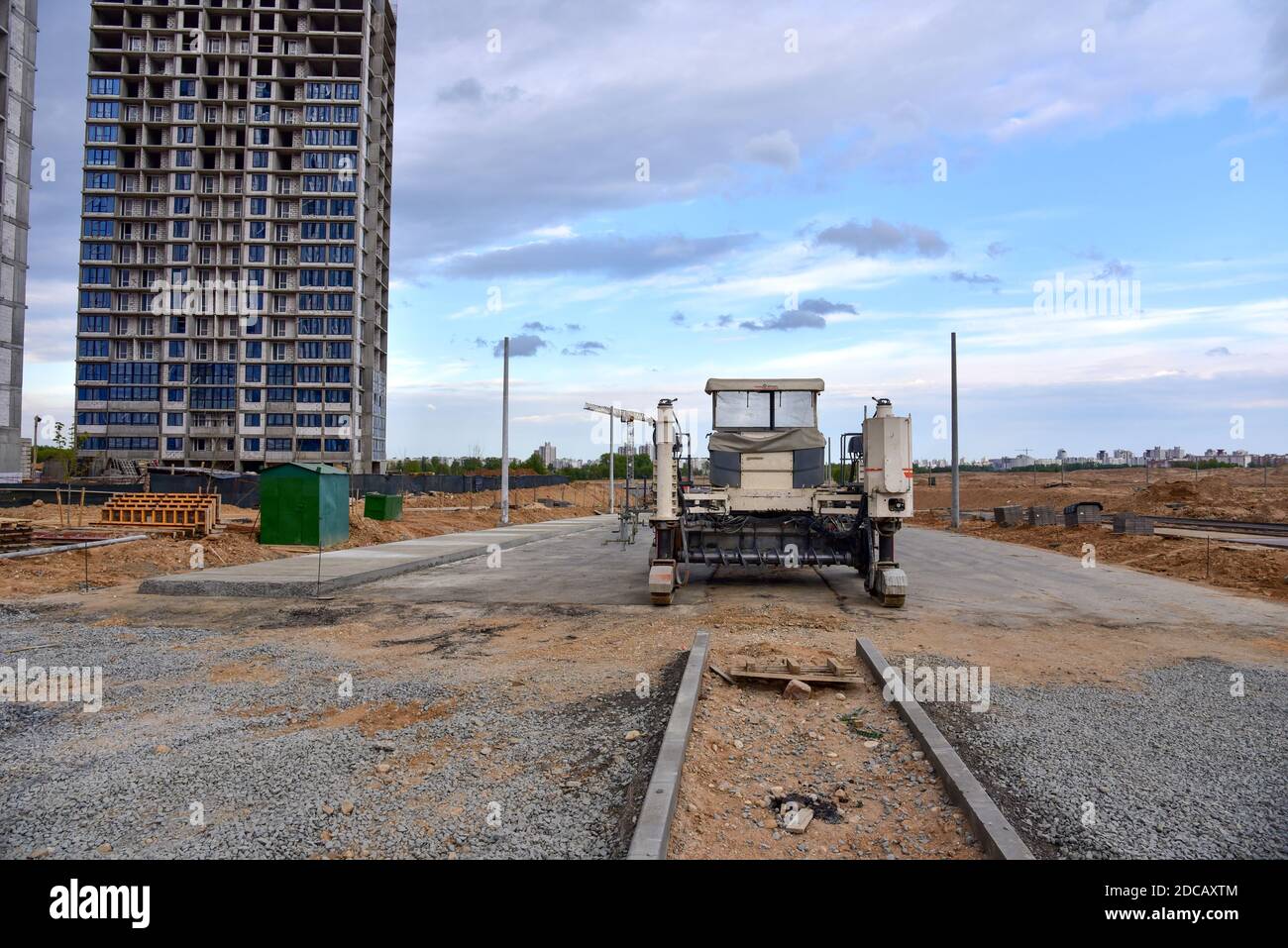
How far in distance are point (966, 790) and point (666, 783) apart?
1.64 metres

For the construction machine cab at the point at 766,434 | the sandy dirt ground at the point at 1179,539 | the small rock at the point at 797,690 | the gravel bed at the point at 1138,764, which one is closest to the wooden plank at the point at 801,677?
the small rock at the point at 797,690

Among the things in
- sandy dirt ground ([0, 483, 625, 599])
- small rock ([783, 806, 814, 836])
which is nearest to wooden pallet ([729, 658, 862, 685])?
small rock ([783, 806, 814, 836])

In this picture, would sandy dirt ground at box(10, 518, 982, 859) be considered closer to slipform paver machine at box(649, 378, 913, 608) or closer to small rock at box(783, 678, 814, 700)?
small rock at box(783, 678, 814, 700)

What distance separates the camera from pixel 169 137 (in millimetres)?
79188

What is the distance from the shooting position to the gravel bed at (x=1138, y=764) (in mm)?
→ 4066

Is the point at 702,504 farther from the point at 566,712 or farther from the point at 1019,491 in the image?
the point at 1019,491

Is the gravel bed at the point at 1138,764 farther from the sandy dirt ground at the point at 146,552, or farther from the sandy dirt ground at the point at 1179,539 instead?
the sandy dirt ground at the point at 146,552

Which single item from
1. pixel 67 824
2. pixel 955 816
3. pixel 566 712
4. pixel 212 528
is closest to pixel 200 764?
pixel 67 824

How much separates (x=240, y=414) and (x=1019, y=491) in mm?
70528

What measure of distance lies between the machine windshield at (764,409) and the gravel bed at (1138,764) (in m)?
7.42

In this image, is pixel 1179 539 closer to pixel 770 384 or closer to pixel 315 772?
pixel 770 384

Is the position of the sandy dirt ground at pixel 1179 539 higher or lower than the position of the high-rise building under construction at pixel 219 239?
lower

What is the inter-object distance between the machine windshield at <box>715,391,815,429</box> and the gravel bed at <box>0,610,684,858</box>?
24.2 feet

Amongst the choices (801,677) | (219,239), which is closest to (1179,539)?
(801,677)
